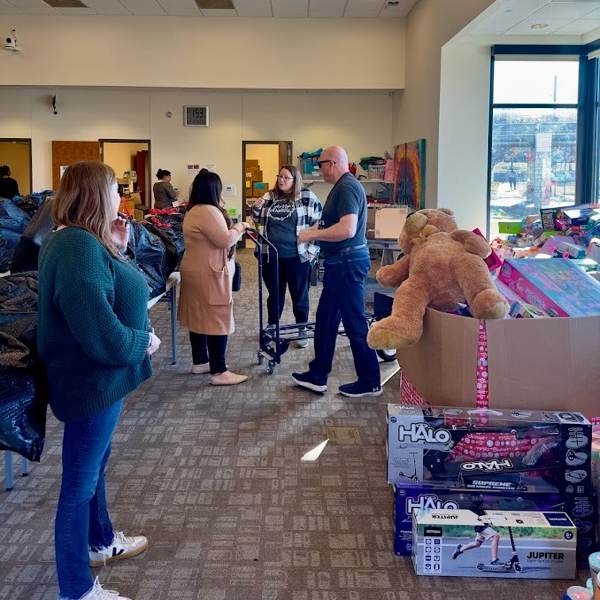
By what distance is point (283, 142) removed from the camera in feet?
41.8

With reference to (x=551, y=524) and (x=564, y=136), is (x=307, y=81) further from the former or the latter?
(x=551, y=524)

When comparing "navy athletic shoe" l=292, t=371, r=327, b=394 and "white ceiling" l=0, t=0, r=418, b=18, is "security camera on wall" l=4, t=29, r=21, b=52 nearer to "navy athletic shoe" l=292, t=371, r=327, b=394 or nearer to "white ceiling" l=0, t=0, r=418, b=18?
"white ceiling" l=0, t=0, r=418, b=18

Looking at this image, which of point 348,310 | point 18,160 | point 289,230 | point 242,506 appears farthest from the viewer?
point 18,160

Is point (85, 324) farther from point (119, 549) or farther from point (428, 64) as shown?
point (428, 64)

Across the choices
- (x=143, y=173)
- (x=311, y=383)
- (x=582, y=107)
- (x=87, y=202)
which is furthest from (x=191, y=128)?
(x=87, y=202)

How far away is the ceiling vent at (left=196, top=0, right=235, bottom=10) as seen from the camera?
398 inches

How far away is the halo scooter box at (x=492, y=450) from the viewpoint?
90.9 inches

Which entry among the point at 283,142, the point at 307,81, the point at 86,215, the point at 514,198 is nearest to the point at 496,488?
the point at 86,215

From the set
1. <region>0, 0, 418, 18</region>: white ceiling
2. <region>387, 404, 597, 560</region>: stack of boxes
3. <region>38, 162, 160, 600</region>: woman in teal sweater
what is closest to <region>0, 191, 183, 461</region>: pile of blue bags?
<region>38, 162, 160, 600</region>: woman in teal sweater

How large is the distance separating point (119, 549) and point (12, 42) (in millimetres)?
10229

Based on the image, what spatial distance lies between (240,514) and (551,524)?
1175 mm

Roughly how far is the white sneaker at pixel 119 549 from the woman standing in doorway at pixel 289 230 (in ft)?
9.43

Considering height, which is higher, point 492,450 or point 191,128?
point 191,128

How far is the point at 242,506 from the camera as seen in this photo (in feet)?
9.23
